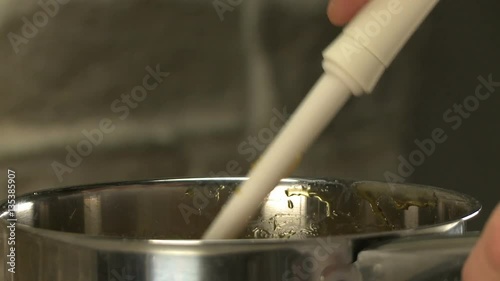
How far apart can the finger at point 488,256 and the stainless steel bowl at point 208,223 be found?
2 cm

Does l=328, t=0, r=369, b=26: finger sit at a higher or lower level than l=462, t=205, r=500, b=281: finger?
higher

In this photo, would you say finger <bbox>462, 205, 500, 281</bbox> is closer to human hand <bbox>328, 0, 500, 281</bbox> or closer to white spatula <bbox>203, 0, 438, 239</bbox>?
human hand <bbox>328, 0, 500, 281</bbox>

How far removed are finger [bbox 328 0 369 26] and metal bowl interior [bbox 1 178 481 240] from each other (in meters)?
0.09

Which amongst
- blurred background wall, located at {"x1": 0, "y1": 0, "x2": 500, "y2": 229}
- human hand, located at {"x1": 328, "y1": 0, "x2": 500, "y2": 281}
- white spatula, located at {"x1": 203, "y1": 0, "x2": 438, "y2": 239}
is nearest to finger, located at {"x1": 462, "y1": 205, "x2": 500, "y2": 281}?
human hand, located at {"x1": 328, "y1": 0, "x2": 500, "y2": 281}

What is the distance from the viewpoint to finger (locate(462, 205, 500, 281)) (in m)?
0.23

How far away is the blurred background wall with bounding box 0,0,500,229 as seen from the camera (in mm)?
489

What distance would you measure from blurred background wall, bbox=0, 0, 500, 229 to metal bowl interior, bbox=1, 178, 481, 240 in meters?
0.09

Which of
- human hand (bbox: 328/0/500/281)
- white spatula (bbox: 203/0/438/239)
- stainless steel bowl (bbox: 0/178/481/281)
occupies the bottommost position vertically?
human hand (bbox: 328/0/500/281)

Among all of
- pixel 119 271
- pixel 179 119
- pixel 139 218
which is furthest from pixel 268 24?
pixel 119 271

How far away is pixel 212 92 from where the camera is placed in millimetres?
553

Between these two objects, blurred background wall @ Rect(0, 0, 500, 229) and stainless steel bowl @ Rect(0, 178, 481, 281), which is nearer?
stainless steel bowl @ Rect(0, 178, 481, 281)

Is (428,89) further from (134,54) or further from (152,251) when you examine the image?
(152,251)

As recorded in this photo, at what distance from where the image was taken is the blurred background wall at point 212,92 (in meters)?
0.49

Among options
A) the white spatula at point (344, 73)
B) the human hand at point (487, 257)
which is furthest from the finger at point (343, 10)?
the human hand at point (487, 257)
